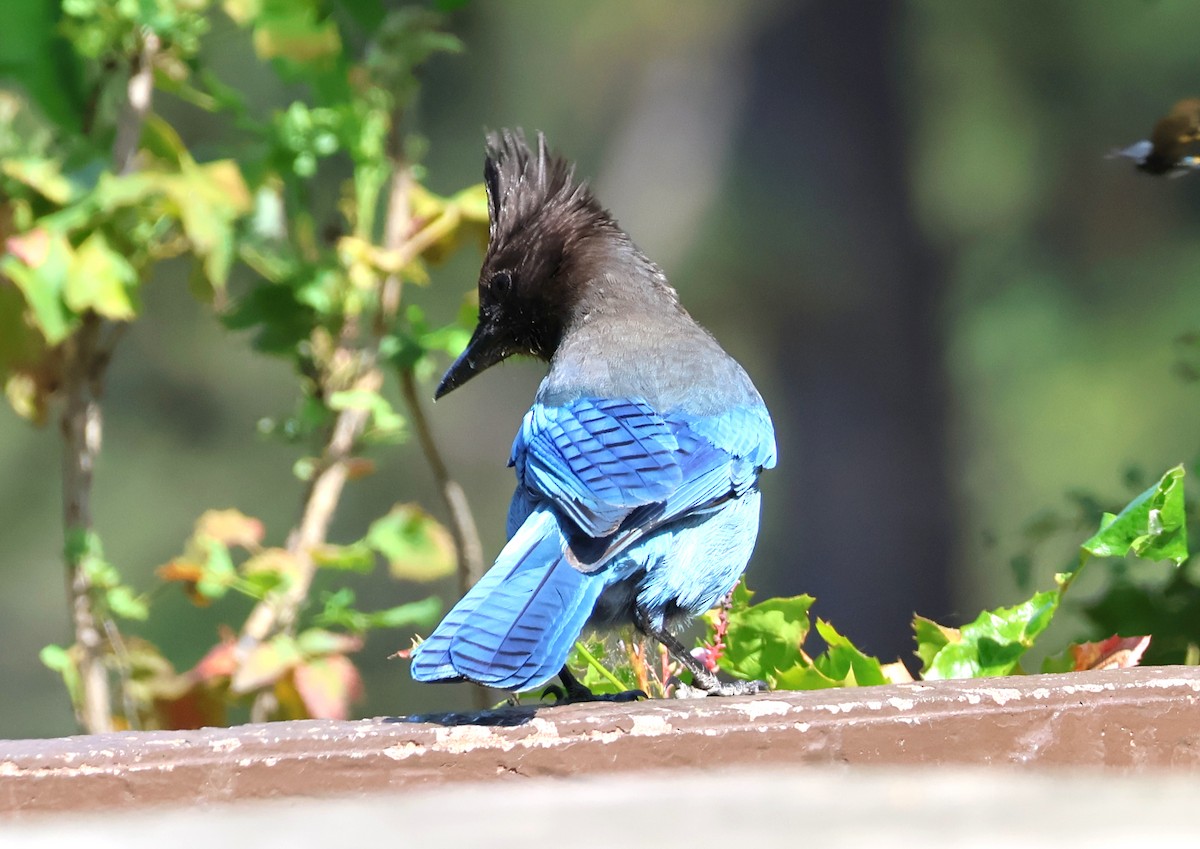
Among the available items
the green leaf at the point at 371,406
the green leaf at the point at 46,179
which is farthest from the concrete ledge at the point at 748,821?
the green leaf at the point at 46,179

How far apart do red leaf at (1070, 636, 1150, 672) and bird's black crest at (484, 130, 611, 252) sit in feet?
3.61

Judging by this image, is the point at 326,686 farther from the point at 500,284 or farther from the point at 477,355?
the point at 500,284

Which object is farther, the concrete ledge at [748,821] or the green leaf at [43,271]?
the green leaf at [43,271]

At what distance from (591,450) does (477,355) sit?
2.24ft

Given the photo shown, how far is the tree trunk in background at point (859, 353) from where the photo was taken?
5.52 m

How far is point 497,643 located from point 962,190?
230 inches

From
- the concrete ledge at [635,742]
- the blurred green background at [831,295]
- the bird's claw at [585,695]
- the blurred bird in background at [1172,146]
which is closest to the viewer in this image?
the concrete ledge at [635,742]

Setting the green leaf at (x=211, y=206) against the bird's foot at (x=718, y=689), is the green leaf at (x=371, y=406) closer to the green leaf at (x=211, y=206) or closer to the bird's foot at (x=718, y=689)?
the green leaf at (x=211, y=206)

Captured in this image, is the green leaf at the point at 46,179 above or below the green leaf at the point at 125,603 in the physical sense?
above

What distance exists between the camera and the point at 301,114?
307 centimetres

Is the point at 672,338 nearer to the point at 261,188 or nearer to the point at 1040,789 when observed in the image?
the point at 261,188

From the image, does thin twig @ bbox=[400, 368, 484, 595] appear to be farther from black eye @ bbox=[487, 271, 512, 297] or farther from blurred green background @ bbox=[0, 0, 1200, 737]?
blurred green background @ bbox=[0, 0, 1200, 737]

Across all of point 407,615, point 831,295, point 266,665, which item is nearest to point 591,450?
point 407,615

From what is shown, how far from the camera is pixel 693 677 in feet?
7.42
